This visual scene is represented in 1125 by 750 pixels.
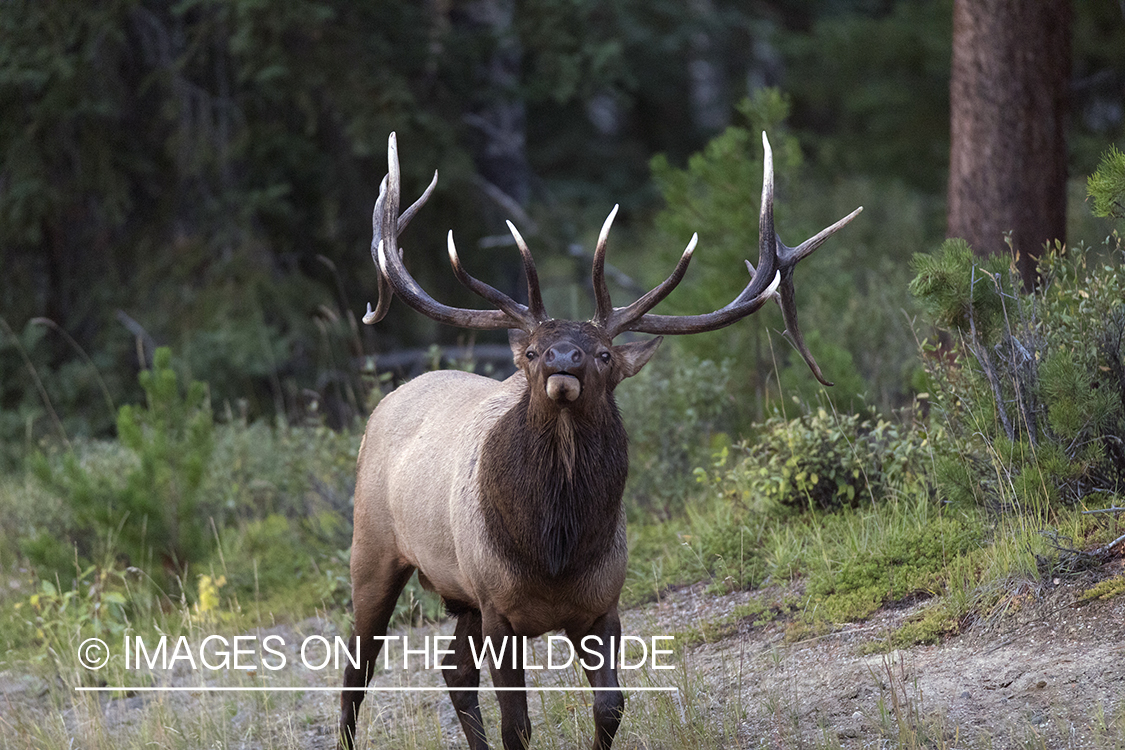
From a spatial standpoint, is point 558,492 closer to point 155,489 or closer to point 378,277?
point 378,277

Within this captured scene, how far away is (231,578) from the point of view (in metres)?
7.44

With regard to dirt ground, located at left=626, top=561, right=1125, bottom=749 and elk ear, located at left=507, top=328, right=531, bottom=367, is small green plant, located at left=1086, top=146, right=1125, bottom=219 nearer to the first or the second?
dirt ground, located at left=626, top=561, right=1125, bottom=749

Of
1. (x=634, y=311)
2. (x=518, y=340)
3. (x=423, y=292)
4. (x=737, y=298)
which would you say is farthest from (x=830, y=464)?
(x=423, y=292)

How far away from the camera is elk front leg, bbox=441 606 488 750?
501cm

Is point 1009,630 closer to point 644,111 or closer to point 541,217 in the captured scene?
point 541,217

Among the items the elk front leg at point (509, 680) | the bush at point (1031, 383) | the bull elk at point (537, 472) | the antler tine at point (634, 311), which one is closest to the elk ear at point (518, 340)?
the bull elk at point (537, 472)

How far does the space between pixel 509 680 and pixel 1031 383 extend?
8.52ft

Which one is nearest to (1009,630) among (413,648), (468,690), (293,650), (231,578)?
(468,690)

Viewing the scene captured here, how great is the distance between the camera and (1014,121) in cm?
721

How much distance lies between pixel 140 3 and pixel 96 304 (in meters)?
2.69

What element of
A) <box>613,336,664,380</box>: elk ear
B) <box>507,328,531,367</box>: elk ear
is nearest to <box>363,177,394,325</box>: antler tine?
<box>507,328,531,367</box>: elk ear

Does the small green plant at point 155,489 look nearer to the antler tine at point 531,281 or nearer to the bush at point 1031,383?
the antler tine at point 531,281

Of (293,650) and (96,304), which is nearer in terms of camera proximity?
(293,650)

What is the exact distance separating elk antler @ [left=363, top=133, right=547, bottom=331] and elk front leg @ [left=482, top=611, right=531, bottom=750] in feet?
3.60
